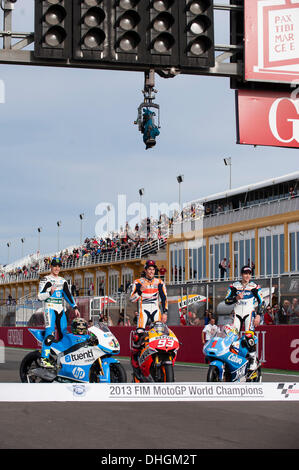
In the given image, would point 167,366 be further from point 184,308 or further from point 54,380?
point 184,308

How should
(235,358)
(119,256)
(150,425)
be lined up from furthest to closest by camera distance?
1. (119,256)
2. (235,358)
3. (150,425)

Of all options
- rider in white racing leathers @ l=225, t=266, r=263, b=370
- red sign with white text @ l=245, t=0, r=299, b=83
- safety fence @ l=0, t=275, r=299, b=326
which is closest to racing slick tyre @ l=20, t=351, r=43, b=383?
rider in white racing leathers @ l=225, t=266, r=263, b=370

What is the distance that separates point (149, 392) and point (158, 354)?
2.33ft

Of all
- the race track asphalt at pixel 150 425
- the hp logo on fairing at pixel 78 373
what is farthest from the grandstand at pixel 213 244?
the race track asphalt at pixel 150 425

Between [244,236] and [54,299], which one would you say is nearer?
[54,299]

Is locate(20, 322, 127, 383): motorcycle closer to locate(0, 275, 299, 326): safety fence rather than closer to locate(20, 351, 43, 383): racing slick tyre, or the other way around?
locate(20, 351, 43, 383): racing slick tyre

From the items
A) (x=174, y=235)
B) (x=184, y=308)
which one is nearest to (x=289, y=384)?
(x=184, y=308)

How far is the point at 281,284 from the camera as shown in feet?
64.1

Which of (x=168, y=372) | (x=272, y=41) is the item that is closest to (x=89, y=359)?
(x=168, y=372)

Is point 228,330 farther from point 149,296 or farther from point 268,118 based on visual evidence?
point 268,118

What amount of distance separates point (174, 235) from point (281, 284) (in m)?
30.4

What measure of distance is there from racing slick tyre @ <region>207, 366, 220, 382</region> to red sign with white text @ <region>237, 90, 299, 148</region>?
226 inches

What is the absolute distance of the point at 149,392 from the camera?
A: 29.8ft

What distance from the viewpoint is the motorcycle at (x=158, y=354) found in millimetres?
9586
